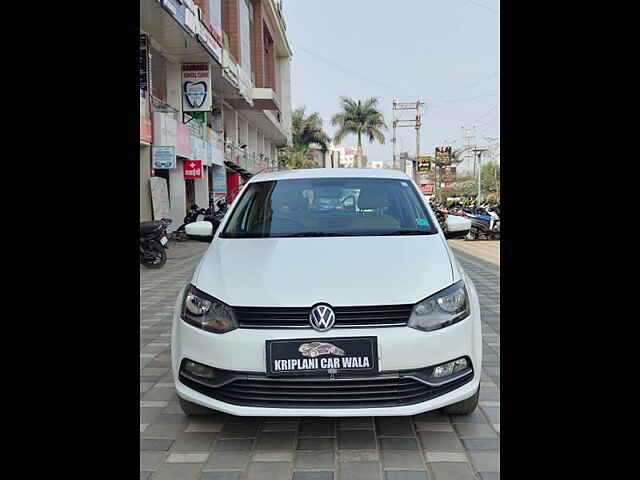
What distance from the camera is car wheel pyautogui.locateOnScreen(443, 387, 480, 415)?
10.6ft

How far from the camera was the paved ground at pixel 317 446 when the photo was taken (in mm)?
2736

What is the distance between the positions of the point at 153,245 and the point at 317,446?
7.95 m

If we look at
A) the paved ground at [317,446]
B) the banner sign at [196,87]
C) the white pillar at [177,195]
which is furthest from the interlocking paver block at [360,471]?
the banner sign at [196,87]

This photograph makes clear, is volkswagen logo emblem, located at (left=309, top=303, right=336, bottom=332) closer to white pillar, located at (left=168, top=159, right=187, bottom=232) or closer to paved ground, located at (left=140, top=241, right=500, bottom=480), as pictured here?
paved ground, located at (left=140, top=241, right=500, bottom=480)

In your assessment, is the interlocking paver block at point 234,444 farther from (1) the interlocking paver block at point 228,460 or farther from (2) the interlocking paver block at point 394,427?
(2) the interlocking paver block at point 394,427

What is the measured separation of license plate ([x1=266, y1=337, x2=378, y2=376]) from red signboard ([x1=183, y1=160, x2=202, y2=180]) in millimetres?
15919

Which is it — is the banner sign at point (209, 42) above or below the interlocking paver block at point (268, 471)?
above

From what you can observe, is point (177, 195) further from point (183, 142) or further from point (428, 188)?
point (428, 188)

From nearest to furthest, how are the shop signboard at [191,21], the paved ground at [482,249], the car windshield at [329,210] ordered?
the car windshield at [329,210] < the paved ground at [482,249] < the shop signboard at [191,21]

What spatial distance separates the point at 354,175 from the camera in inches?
177

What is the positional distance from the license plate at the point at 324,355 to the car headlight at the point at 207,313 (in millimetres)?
259
